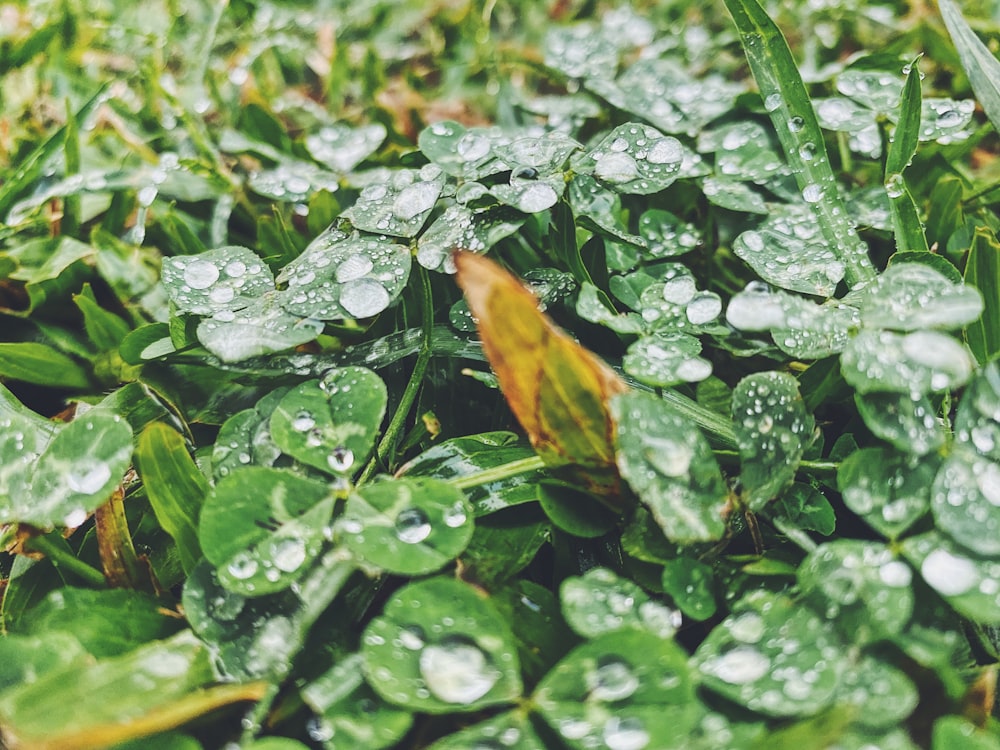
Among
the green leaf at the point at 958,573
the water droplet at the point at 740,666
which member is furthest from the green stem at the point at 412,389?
the green leaf at the point at 958,573

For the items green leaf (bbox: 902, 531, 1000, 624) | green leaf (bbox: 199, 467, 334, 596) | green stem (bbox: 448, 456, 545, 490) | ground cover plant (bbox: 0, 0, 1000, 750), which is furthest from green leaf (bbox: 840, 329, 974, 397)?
green leaf (bbox: 199, 467, 334, 596)

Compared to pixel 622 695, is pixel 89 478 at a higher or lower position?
higher

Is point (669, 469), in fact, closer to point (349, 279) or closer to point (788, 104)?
point (349, 279)

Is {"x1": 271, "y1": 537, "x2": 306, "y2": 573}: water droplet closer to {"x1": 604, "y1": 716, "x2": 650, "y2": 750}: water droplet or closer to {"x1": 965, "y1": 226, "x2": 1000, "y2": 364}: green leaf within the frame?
{"x1": 604, "y1": 716, "x2": 650, "y2": 750}: water droplet

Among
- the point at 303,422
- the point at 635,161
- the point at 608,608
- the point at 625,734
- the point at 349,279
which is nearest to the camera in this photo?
the point at 625,734

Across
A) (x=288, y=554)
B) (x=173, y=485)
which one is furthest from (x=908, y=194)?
(x=173, y=485)

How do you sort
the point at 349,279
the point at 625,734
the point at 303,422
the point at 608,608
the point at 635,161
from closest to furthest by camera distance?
the point at 625,734
the point at 608,608
the point at 303,422
the point at 349,279
the point at 635,161

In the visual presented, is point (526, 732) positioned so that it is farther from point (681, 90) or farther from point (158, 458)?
point (681, 90)

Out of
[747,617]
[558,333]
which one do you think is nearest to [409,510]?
[558,333]
